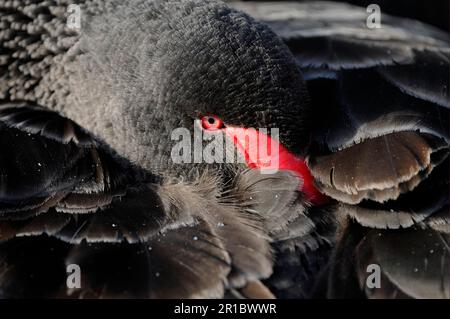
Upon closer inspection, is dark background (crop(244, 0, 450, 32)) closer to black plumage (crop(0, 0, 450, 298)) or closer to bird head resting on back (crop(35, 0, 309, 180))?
black plumage (crop(0, 0, 450, 298))

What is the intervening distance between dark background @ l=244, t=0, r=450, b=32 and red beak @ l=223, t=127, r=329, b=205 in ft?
9.34

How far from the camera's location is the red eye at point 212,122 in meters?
3.89

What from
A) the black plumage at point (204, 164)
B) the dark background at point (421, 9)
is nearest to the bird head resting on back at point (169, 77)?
the black plumage at point (204, 164)

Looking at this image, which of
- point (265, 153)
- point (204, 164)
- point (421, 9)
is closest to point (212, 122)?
point (204, 164)

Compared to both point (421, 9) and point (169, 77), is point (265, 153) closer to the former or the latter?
point (169, 77)

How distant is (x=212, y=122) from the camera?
3906 mm

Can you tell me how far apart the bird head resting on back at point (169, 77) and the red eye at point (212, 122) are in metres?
0.03

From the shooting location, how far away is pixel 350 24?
516 centimetres

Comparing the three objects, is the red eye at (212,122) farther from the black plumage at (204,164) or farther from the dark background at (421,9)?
the dark background at (421,9)

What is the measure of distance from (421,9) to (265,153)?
3501 mm

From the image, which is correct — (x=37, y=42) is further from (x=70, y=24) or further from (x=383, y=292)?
(x=383, y=292)

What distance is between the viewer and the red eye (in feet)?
Answer: 12.8
